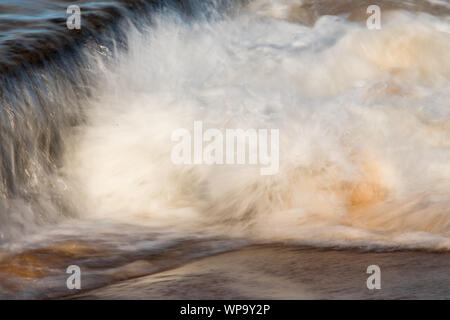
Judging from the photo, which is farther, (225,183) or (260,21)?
(260,21)

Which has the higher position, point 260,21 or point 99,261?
point 260,21

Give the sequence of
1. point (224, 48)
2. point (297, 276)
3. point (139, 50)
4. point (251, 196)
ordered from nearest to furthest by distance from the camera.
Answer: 1. point (297, 276)
2. point (251, 196)
3. point (139, 50)
4. point (224, 48)

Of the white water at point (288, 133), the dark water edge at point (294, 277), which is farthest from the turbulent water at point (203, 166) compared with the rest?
the dark water edge at point (294, 277)

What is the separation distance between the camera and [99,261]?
13.1 feet

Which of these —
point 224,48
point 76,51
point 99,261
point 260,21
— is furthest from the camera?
point 260,21

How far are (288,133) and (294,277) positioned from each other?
1.91 metres

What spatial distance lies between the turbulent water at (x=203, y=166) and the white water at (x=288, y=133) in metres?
0.01

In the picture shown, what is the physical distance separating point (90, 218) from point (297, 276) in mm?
1531

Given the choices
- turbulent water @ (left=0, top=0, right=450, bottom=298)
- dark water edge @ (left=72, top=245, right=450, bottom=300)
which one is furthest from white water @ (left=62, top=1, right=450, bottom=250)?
dark water edge @ (left=72, top=245, right=450, bottom=300)

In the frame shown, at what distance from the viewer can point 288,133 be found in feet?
17.5

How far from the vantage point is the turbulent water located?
13.8ft

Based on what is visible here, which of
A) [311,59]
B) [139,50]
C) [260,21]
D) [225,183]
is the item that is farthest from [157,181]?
[260,21]

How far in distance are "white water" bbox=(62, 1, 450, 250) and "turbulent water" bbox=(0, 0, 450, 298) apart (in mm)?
12
